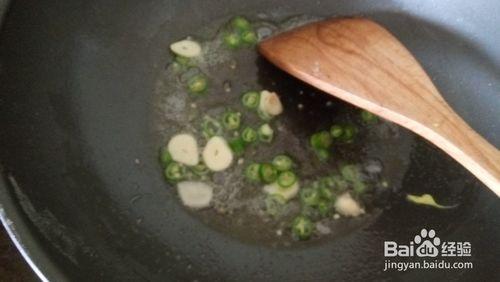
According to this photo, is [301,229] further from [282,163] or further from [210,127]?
[210,127]

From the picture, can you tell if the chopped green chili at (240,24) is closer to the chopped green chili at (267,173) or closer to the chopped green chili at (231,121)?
the chopped green chili at (231,121)

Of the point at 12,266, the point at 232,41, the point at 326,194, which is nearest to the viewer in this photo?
the point at 12,266

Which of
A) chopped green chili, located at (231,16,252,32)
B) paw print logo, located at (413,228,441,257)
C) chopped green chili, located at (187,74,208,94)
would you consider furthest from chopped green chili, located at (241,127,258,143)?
paw print logo, located at (413,228,441,257)

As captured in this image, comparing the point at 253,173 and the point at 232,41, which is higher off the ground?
the point at 232,41

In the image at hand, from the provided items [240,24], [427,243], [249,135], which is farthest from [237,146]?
[427,243]

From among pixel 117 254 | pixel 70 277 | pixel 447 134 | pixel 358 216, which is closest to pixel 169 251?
pixel 117 254

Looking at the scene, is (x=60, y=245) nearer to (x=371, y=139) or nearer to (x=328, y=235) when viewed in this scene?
(x=328, y=235)
